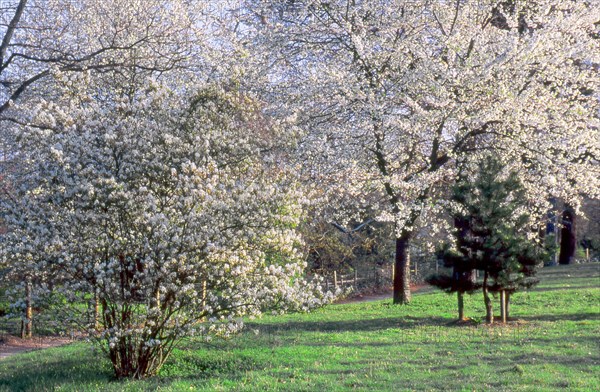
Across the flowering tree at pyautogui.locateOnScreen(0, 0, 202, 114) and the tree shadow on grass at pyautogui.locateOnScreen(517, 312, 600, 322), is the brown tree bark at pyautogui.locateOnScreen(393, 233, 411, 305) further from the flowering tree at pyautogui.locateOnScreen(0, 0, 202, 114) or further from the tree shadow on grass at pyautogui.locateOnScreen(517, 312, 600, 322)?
the flowering tree at pyautogui.locateOnScreen(0, 0, 202, 114)

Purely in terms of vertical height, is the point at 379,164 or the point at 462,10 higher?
the point at 462,10

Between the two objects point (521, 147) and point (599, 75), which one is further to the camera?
point (599, 75)

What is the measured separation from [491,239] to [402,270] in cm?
447

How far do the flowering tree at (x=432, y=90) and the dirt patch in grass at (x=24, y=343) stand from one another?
7.02 meters

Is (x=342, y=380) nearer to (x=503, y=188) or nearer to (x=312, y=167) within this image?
(x=503, y=188)

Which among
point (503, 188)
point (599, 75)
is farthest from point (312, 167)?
point (599, 75)

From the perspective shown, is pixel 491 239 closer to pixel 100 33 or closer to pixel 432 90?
pixel 432 90

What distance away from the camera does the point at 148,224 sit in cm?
760

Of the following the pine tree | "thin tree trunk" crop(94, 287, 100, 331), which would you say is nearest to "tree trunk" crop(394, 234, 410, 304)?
the pine tree

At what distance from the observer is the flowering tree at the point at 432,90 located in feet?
42.5

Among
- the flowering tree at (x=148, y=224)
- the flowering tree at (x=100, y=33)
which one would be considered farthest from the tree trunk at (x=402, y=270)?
the flowering tree at (x=148, y=224)

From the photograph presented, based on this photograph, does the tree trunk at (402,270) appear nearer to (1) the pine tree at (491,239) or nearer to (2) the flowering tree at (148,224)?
(1) the pine tree at (491,239)

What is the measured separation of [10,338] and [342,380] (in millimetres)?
9643

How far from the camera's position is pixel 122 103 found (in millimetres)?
8289
